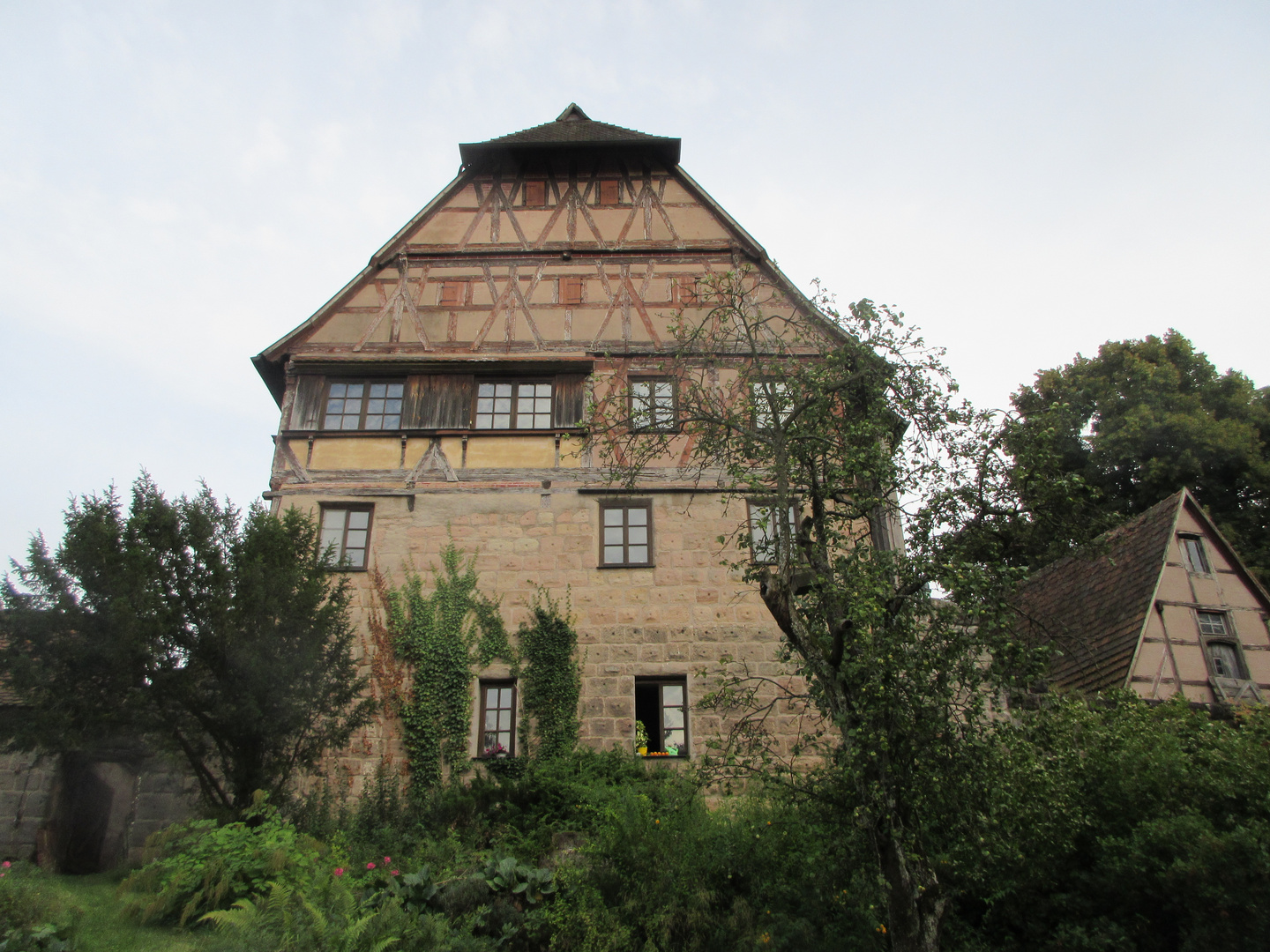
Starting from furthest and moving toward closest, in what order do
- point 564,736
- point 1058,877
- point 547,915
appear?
point 564,736
point 547,915
point 1058,877

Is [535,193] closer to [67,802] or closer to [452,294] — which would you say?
[452,294]

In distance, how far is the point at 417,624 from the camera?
12.6m

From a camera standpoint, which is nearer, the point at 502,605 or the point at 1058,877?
the point at 1058,877

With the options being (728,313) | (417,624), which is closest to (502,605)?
(417,624)

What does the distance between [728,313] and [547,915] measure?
18.4 ft

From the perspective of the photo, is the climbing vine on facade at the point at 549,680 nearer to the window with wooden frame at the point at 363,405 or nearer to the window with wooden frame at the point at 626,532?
the window with wooden frame at the point at 626,532

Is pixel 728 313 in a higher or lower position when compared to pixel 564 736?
higher

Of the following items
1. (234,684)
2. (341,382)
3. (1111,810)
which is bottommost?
(1111,810)

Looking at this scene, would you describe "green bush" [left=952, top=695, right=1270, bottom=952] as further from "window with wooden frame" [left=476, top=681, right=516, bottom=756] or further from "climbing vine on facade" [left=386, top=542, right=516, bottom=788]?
"climbing vine on facade" [left=386, top=542, right=516, bottom=788]

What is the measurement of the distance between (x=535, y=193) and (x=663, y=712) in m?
9.37

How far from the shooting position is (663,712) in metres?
12.4

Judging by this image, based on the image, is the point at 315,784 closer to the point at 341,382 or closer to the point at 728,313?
the point at 341,382

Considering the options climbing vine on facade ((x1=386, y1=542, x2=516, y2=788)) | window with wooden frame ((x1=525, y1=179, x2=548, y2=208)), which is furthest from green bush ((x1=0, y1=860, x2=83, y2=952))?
window with wooden frame ((x1=525, y1=179, x2=548, y2=208))

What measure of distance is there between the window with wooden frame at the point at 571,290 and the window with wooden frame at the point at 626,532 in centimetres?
367
